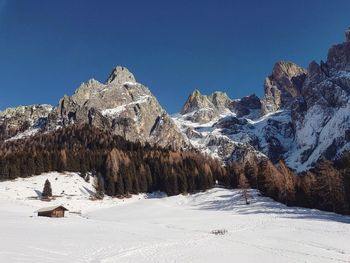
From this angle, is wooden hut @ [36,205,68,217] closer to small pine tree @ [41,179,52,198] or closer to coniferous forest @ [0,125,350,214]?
small pine tree @ [41,179,52,198]

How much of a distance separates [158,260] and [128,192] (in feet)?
343

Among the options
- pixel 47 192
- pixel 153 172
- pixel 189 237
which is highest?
pixel 153 172

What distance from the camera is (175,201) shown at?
130m

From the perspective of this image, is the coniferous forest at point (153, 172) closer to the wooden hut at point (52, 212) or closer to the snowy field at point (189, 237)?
the snowy field at point (189, 237)

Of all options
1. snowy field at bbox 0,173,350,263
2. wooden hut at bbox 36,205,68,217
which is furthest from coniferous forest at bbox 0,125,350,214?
wooden hut at bbox 36,205,68,217

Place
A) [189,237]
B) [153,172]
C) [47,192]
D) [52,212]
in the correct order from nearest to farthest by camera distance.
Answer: [189,237]
[52,212]
[47,192]
[153,172]

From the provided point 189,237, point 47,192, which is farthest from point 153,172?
point 189,237

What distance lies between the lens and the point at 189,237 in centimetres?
5716

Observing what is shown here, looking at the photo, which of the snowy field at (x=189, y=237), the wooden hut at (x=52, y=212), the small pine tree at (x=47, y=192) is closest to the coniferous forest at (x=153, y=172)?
the snowy field at (x=189, y=237)

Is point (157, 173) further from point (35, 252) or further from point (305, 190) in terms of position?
point (35, 252)

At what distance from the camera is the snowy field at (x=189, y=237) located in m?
39.4

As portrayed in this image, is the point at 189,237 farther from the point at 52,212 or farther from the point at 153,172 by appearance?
the point at 153,172

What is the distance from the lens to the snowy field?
3941 centimetres

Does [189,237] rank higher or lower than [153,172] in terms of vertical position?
lower
